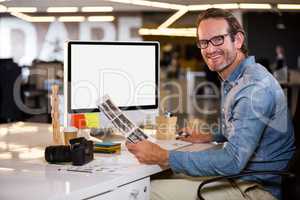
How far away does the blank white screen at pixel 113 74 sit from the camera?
7.73 feet

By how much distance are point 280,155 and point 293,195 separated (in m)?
0.22

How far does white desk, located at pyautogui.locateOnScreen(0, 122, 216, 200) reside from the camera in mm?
1490

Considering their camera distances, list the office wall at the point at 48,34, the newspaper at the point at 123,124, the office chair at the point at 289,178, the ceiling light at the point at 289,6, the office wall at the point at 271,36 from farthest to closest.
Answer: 1. the office wall at the point at 48,34
2. the office wall at the point at 271,36
3. the ceiling light at the point at 289,6
4. the newspaper at the point at 123,124
5. the office chair at the point at 289,178

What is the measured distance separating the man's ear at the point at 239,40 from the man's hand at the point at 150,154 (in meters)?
0.56

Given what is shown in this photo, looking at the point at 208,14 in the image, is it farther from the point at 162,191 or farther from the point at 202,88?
the point at 202,88

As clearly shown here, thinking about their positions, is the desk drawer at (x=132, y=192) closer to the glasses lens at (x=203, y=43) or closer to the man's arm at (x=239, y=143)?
the man's arm at (x=239, y=143)

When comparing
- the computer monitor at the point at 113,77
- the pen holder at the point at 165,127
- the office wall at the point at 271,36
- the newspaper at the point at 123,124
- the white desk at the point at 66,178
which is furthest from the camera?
the office wall at the point at 271,36

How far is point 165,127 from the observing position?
2.48 metres

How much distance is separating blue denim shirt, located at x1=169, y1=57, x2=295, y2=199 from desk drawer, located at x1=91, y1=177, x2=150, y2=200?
0.13 metres

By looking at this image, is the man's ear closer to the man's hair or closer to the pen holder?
the man's hair

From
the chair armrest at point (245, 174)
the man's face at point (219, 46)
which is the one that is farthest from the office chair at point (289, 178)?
the man's face at point (219, 46)

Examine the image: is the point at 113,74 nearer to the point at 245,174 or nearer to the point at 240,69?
the point at 240,69

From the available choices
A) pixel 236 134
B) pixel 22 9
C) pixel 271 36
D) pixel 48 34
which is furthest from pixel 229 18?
pixel 48 34

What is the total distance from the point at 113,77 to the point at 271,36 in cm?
1109
